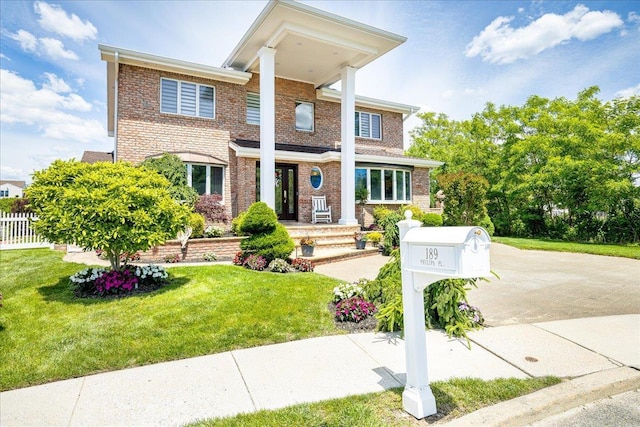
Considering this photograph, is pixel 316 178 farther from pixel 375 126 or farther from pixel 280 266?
pixel 280 266

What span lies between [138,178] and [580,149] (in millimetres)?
17482

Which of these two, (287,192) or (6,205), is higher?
(287,192)

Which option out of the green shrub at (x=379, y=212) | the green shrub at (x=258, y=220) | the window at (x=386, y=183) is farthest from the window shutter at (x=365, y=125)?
the green shrub at (x=258, y=220)

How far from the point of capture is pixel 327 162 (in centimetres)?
1559

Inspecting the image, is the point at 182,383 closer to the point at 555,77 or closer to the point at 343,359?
the point at 343,359

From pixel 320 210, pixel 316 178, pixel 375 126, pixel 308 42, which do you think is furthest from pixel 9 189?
pixel 308 42

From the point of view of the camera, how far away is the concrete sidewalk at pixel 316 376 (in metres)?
2.73

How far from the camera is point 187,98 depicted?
1388cm

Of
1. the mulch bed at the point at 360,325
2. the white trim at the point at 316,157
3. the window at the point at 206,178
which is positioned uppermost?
the white trim at the point at 316,157

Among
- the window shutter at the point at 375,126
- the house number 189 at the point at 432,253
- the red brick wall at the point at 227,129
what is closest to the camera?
the house number 189 at the point at 432,253

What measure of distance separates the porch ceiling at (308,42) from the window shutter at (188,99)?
83.7 inches

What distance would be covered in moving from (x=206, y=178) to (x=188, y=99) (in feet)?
11.2

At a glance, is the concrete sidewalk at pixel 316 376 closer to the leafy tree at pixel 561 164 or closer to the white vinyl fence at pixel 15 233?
the white vinyl fence at pixel 15 233

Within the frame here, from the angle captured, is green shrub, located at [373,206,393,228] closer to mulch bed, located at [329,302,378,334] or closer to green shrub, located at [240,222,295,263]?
green shrub, located at [240,222,295,263]
